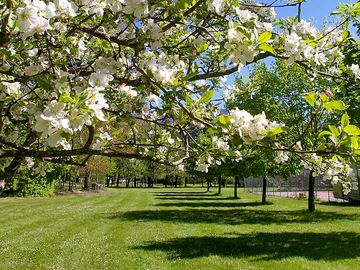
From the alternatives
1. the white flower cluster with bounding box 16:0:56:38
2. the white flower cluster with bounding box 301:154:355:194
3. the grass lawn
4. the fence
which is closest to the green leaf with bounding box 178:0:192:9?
the white flower cluster with bounding box 16:0:56:38

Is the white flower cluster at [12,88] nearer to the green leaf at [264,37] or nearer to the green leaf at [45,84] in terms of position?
the green leaf at [45,84]

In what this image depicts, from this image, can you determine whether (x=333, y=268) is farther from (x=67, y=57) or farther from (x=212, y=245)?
(x=67, y=57)

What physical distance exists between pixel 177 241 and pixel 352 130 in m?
9.35

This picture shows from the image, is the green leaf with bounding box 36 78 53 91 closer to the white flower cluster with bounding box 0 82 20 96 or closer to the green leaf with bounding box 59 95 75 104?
the green leaf with bounding box 59 95 75 104

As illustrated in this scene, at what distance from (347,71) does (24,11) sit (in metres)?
2.32

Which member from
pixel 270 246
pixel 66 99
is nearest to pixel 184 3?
pixel 66 99

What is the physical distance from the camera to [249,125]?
6.49 feet

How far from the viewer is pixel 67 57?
2969 mm

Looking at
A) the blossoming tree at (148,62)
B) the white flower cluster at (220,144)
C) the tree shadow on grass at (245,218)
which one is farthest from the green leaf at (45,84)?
the tree shadow on grass at (245,218)

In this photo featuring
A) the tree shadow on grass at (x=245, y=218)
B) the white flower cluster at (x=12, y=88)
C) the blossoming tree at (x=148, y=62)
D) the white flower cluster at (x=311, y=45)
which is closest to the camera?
Result: the blossoming tree at (x=148, y=62)

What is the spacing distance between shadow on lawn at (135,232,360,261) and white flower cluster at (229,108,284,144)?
24.1ft

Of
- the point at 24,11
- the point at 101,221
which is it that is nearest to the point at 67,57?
the point at 24,11

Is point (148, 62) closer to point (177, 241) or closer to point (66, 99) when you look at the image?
point (66, 99)

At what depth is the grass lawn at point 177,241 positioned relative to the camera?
845cm
